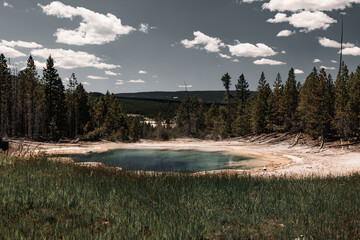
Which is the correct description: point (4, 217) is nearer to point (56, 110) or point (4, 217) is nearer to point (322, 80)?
point (322, 80)

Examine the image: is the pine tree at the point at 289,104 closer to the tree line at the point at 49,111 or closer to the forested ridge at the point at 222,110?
the forested ridge at the point at 222,110

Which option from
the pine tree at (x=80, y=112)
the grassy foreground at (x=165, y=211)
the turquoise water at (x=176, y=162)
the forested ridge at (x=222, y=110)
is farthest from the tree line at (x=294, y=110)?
the grassy foreground at (x=165, y=211)

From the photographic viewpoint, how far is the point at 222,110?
72.7 metres

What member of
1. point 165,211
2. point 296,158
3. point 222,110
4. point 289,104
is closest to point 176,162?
point 296,158

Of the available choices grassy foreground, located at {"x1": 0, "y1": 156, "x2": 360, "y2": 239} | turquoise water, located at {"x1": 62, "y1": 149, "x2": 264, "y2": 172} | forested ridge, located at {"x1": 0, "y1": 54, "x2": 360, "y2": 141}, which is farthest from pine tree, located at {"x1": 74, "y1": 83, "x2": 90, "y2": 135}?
grassy foreground, located at {"x1": 0, "y1": 156, "x2": 360, "y2": 239}

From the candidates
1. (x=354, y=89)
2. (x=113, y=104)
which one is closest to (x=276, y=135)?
(x=354, y=89)

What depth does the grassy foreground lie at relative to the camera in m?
4.35

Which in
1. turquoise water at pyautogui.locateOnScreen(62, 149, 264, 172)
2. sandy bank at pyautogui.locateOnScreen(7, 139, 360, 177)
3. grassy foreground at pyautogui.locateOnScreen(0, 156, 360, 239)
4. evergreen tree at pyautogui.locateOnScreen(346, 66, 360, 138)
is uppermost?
evergreen tree at pyautogui.locateOnScreen(346, 66, 360, 138)

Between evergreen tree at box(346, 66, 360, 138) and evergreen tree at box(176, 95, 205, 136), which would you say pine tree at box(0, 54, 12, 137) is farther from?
evergreen tree at box(346, 66, 360, 138)

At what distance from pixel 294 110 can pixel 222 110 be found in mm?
26530

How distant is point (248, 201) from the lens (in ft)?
20.8

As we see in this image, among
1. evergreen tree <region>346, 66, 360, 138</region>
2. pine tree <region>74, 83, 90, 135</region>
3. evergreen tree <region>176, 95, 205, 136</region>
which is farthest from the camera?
evergreen tree <region>176, 95, 205, 136</region>

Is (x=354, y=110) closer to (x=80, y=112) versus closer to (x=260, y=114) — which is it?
(x=260, y=114)

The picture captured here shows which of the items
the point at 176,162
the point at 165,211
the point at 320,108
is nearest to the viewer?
the point at 165,211
